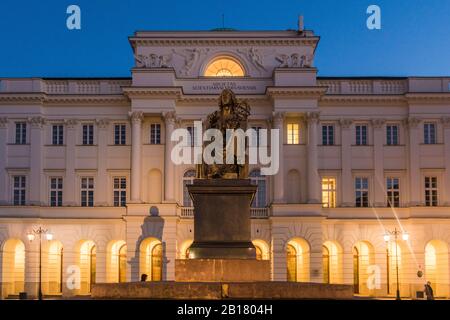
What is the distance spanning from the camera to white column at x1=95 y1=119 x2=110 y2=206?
53.5m

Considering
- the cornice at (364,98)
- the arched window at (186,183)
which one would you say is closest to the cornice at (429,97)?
the cornice at (364,98)

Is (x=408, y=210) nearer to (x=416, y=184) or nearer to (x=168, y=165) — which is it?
(x=416, y=184)

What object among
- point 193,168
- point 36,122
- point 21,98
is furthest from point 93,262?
point 21,98

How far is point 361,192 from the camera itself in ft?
176

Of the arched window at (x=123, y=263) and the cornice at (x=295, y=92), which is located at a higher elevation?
the cornice at (x=295, y=92)

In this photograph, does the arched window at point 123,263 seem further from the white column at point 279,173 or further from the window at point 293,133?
the window at point 293,133

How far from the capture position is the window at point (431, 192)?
52.9m

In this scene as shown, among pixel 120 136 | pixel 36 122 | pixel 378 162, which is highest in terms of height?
pixel 36 122

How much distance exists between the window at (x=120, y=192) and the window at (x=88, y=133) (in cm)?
343

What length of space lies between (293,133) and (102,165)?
1367 centimetres

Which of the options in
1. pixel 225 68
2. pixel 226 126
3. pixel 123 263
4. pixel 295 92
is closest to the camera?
pixel 226 126

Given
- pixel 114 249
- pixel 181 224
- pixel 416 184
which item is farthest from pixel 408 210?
pixel 114 249

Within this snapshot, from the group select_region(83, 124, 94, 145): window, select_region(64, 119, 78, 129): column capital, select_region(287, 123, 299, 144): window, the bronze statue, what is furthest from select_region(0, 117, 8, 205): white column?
the bronze statue

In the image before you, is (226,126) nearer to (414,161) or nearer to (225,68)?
(225,68)
